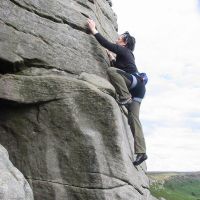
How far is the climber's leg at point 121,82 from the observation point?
884 inches

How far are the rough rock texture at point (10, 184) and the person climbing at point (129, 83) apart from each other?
262 inches

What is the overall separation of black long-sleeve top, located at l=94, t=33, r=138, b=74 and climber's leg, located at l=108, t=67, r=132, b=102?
61 centimetres

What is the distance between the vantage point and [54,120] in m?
20.3

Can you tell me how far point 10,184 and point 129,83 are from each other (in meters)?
8.60

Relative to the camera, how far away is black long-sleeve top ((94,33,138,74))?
22744mm

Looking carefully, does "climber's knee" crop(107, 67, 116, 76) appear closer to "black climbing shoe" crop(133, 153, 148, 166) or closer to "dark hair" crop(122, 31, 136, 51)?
"dark hair" crop(122, 31, 136, 51)

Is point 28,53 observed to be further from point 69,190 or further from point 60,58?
point 69,190

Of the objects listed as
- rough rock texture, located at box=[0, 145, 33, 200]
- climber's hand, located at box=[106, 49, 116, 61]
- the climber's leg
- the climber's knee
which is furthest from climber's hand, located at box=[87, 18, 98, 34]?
rough rock texture, located at box=[0, 145, 33, 200]

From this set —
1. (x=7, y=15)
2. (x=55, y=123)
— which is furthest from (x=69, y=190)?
(x=7, y=15)

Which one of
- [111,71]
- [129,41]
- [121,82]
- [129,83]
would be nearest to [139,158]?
[129,83]

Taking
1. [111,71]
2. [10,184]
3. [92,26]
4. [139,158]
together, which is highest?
[92,26]

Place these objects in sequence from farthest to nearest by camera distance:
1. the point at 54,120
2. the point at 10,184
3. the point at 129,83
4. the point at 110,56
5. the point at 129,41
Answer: the point at 110,56 → the point at 129,41 → the point at 129,83 → the point at 54,120 → the point at 10,184

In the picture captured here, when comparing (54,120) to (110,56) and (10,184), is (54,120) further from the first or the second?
(110,56)

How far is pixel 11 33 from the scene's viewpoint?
829 inches
